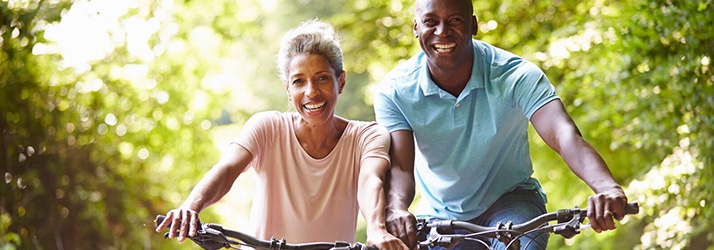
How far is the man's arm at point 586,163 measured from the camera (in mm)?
2564

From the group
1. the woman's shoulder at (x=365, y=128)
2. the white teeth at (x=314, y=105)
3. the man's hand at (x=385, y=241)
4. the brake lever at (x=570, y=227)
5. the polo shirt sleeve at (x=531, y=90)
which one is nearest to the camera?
the brake lever at (x=570, y=227)

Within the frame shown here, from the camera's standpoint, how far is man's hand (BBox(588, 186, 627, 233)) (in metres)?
2.55

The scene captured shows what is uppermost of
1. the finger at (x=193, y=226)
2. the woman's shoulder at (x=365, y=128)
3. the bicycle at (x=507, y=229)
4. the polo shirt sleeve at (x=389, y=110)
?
the polo shirt sleeve at (x=389, y=110)

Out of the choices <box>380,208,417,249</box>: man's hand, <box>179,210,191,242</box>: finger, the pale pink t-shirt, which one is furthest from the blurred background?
<box>380,208,417,249</box>: man's hand

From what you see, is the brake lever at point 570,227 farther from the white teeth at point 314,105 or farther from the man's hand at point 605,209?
the white teeth at point 314,105

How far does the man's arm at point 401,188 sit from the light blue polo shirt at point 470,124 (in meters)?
0.06

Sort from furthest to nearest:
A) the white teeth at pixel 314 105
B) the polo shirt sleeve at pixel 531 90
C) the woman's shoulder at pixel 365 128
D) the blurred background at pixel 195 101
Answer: the blurred background at pixel 195 101 → the woman's shoulder at pixel 365 128 → the white teeth at pixel 314 105 → the polo shirt sleeve at pixel 531 90

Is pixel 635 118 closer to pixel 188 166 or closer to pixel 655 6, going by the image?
pixel 655 6

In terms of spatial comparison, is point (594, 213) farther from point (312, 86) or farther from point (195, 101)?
point (195, 101)

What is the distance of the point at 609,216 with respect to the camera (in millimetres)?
2551

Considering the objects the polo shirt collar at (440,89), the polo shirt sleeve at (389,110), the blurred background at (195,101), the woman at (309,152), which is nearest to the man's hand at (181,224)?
the woman at (309,152)

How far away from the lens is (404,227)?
2.93 m

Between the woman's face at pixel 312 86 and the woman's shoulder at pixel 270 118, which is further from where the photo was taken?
the woman's shoulder at pixel 270 118

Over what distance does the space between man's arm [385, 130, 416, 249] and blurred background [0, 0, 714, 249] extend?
101 inches
